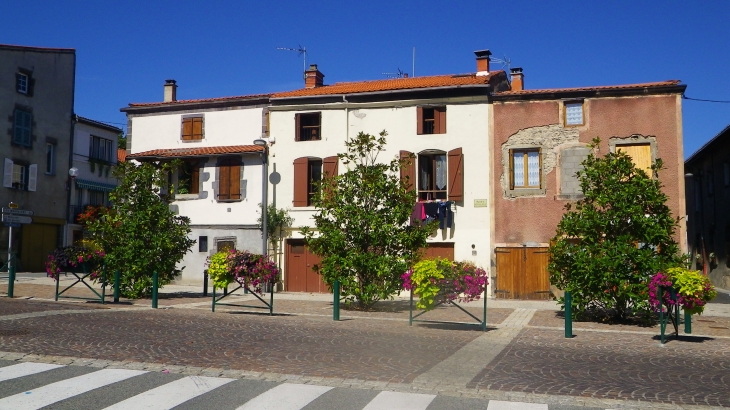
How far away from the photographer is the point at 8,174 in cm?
3231

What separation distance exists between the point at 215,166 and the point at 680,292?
58.8ft

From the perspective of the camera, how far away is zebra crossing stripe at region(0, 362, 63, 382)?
7297 millimetres

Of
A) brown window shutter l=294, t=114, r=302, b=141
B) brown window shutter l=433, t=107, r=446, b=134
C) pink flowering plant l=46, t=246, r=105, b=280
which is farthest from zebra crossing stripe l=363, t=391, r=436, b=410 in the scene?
brown window shutter l=294, t=114, r=302, b=141

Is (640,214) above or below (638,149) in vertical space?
below

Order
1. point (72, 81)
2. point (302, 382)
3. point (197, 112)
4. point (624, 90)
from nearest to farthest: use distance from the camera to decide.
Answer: point (302, 382) → point (624, 90) → point (197, 112) → point (72, 81)

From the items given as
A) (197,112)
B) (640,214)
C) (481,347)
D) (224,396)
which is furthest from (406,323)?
(197,112)

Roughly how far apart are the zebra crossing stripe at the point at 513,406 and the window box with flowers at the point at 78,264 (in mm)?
12582

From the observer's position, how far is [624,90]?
2103 cm

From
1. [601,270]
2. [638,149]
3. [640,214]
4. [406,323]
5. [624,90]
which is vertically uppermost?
[624,90]

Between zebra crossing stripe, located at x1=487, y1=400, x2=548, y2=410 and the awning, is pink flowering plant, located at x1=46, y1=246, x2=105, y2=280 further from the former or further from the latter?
the awning

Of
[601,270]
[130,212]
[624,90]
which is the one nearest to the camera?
[601,270]

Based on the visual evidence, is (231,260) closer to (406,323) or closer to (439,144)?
(406,323)

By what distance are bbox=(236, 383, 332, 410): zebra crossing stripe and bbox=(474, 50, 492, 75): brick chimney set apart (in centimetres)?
1876

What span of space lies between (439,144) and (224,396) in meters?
17.2
